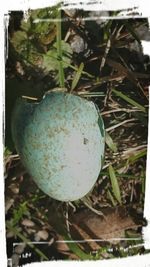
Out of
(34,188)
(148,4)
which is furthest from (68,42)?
(34,188)

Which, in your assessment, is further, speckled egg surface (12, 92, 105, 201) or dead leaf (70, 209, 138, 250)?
dead leaf (70, 209, 138, 250)

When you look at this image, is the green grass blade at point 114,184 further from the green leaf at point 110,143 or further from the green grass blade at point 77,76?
the green grass blade at point 77,76

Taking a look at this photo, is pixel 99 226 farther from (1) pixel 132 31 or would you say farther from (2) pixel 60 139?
(1) pixel 132 31

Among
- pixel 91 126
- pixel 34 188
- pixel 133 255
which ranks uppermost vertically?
pixel 91 126

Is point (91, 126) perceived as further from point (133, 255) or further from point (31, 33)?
point (133, 255)

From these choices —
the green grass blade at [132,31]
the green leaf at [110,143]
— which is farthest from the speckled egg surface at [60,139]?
the green grass blade at [132,31]

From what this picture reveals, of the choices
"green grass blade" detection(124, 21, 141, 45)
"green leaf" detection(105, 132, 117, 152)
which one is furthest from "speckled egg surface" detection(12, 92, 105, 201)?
"green grass blade" detection(124, 21, 141, 45)

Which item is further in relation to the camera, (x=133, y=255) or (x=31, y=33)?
(x=133, y=255)

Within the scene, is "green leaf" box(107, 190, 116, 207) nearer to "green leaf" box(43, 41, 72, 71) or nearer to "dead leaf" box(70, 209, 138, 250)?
"dead leaf" box(70, 209, 138, 250)
